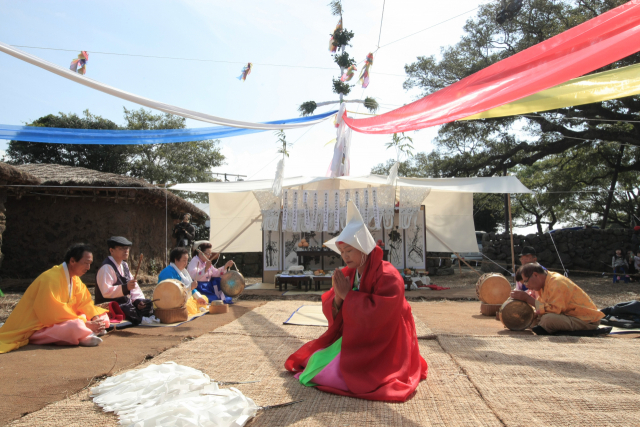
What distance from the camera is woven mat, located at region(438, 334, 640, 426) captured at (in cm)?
209

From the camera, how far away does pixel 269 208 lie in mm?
9297

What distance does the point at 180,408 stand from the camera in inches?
75.2

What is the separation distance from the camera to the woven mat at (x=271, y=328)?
418 centimetres

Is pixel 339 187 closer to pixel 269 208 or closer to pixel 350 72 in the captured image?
pixel 269 208

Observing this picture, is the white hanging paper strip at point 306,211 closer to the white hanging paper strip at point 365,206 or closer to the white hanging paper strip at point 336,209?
the white hanging paper strip at point 336,209

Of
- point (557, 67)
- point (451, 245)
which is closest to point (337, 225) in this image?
point (451, 245)

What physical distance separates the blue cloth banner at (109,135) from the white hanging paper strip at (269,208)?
220cm

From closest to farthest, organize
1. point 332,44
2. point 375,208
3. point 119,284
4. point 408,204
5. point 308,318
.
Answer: point 119,284
point 308,318
point 375,208
point 408,204
point 332,44

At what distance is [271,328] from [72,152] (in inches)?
659

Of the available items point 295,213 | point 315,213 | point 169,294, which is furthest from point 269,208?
point 169,294

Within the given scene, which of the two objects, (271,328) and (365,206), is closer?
(271,328)

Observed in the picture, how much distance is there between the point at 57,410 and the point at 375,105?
884cm

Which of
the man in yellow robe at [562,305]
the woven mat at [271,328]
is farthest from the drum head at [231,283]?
the man in yellow robe at [562,305]

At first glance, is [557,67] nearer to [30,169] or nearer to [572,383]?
[572,383]
